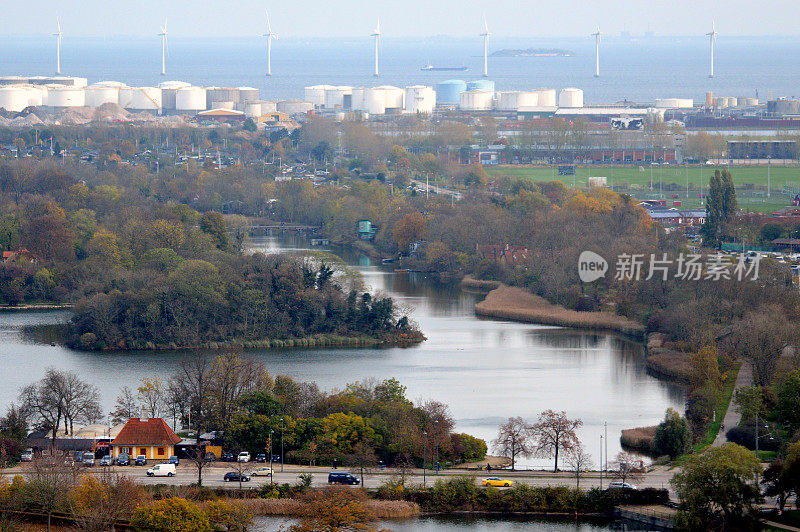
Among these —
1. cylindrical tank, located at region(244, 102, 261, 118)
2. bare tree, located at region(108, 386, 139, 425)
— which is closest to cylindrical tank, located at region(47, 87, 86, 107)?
cylindrical tank, located at region(244, 102, 261, 118)

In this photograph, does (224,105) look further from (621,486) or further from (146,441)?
(621,486)

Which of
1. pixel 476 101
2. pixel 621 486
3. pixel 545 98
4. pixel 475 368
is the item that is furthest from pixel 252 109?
pixel 621 486

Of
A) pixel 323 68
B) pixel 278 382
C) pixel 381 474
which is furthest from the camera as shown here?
pixel 323 68

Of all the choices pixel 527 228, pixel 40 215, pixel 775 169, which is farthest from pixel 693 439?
pixel 775 169

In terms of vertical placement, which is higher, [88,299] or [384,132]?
[384,132]

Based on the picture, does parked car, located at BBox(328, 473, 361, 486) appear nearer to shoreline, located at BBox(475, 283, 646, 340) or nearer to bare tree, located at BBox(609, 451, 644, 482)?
bare tree, located at BBox(609, 451, 644, 482)

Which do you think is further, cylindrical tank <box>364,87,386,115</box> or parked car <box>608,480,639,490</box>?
cylindrical tank <box>364,87,386,115</box>

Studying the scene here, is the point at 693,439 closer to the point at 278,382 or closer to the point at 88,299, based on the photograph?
the point at 278,382
